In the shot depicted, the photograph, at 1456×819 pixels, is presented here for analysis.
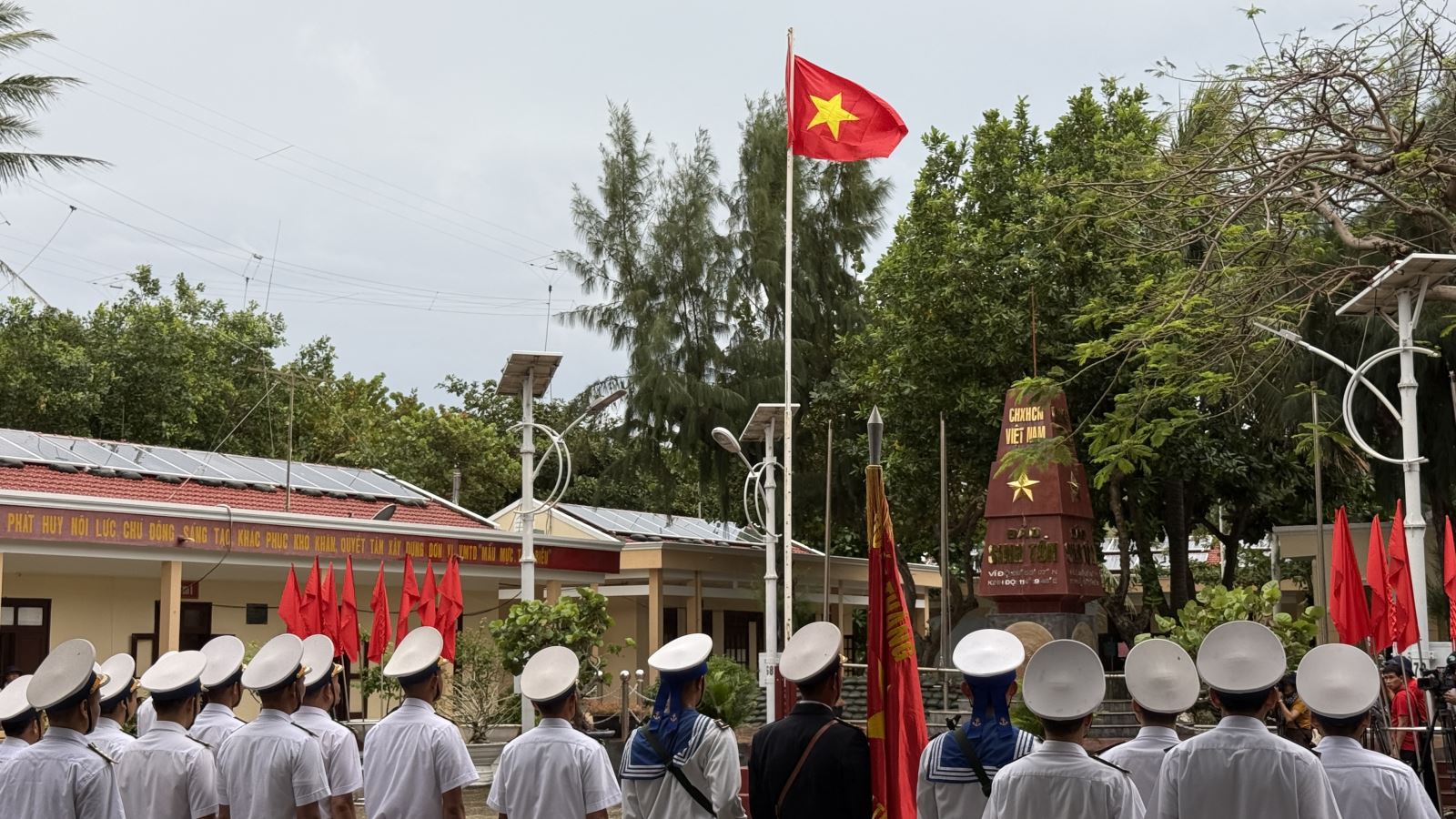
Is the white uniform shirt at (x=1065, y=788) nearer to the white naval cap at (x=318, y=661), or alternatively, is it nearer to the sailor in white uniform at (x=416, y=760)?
the sailor in white uniform at (x=416, y=760)

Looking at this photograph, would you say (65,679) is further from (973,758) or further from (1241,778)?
(1241,778)

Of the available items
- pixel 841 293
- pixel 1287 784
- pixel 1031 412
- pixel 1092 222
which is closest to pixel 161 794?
pixel 1287 784

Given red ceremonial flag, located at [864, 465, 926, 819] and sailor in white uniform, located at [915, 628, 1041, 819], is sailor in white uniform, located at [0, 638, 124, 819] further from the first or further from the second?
sailor in white uniform, located at [915, 628, 1041, 819]

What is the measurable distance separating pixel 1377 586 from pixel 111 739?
1321cm

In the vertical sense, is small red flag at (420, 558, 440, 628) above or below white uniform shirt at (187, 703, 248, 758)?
above

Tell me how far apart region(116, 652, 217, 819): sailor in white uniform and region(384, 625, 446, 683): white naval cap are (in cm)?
83

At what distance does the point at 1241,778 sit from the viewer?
16.3 feet

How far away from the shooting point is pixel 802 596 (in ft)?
120

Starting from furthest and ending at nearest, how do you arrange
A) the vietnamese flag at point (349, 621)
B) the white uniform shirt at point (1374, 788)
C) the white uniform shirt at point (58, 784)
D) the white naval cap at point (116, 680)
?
the vietnamese flag at point (349, 621) < the white naval cap at point (116, 680) < the white uniform shirt at point (58, 784) < the white uniform shirt at point (1374, 788)

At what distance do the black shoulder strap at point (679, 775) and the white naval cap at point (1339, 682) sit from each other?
2.20 m

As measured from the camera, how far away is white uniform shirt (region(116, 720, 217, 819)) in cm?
632

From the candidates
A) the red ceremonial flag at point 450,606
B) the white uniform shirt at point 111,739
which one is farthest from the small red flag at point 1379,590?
the white uniform shirt at point 111,739

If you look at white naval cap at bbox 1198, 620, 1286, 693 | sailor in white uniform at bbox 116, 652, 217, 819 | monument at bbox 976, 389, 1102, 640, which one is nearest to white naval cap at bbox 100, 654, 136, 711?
sailor in white uniform at bbox 116, 652, 217, 819

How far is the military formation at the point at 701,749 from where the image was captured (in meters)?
4.96
